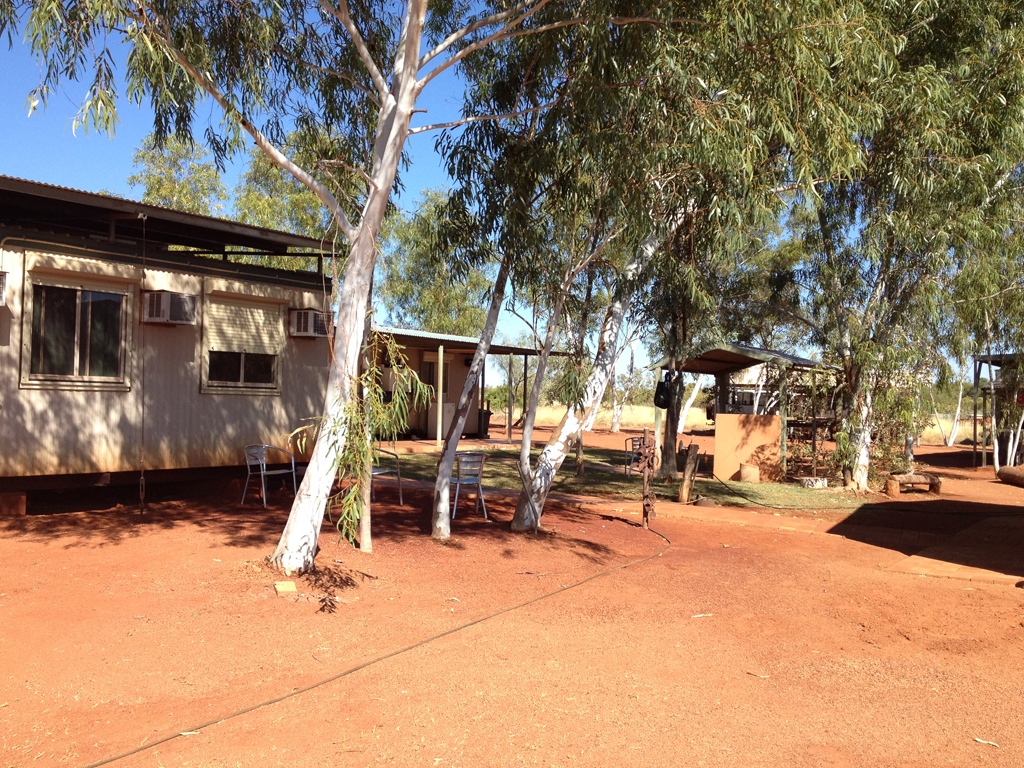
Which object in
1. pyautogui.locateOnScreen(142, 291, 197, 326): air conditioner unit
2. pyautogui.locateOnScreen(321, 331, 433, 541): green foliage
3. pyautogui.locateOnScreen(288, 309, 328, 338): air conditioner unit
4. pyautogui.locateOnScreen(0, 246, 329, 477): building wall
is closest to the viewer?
pyautogui.locateOnScreen(321, 331, 433, 541): green foliage

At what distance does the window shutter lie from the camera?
10117 mm

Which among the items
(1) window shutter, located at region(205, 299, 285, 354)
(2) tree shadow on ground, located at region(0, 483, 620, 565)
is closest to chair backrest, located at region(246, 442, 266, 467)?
(2) tree shadow on ground, located at region(0, 483, 620, 565)

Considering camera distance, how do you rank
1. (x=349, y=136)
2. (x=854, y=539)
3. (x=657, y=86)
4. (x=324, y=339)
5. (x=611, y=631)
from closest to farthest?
1. (x=611, y=631)
2. (x=657, y=86)
3. (x=349, y=136)
4. (x=854, y=539)
5. (x=324, y=339)

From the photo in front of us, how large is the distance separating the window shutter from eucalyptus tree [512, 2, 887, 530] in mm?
4940

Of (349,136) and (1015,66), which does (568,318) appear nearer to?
(349,136)

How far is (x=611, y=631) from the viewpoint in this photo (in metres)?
5.89

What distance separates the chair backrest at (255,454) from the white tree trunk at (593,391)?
3.25 metres

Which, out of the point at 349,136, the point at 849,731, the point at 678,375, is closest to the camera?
the point at 849,731

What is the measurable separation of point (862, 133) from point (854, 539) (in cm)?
496

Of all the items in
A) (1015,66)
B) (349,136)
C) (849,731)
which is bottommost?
(849,731)

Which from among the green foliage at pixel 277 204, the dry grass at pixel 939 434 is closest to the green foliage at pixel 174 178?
the green foliage at pixel 277 204

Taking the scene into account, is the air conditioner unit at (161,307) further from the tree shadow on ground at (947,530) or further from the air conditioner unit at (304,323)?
the tree shadow on ground at (947,530)

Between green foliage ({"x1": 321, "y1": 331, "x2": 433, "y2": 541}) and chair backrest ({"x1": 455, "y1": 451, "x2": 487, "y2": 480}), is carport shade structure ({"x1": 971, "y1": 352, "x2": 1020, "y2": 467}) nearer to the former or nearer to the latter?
chair backrest ({"x1": 455, "y1": 451, "x2": 487, "y2": 480})

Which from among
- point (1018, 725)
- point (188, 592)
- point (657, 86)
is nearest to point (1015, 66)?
point (657, 86)
